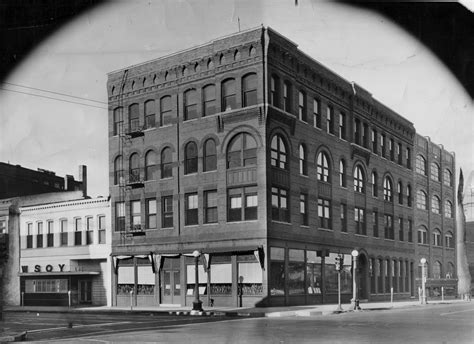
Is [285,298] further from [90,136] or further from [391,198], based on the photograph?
[391,198]

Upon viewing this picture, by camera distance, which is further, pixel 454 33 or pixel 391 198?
pixel 391 198

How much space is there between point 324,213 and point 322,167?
9.46 feet

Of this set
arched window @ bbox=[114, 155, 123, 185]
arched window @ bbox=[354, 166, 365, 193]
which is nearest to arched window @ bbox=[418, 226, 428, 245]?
arched window @ bbox=[354, 166, 365, 193]

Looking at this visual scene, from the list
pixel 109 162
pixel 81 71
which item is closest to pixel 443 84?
pixel 81 71

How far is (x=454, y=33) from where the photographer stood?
52.0 feet

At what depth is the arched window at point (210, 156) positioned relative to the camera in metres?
37.6

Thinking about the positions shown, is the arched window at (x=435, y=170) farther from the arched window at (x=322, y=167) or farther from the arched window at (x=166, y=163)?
the arched window at (x=166, y=163)

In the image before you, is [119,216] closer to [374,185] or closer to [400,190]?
[374,185]

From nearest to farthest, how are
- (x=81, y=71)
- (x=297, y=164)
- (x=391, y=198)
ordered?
(x=81, y=71)
(x=297, y=164)
(x=391, y=198)

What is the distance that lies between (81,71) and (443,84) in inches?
576

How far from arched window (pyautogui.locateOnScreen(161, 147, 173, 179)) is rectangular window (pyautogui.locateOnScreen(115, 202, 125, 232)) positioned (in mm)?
3775

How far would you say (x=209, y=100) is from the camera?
37812mm

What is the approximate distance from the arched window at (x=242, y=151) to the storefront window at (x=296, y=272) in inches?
223

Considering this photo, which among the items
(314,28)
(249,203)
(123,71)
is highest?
(123,71)
